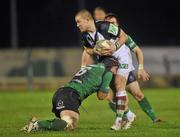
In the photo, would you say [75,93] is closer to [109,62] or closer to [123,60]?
[109,62]

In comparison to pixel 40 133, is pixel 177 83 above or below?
below

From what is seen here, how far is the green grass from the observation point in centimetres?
1215

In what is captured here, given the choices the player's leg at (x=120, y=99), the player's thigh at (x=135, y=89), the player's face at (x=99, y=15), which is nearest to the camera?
the player's leg at (x=120, y=99)

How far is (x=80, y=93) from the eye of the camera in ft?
41.1

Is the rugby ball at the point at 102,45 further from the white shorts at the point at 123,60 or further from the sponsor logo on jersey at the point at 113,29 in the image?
the white shorts at the point at 123,60

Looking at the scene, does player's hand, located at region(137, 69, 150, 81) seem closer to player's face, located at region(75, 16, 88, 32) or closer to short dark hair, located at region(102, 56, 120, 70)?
short dark hair, located at region(102, 56, 120, 70)

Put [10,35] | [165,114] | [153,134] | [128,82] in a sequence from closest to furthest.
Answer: [153,134] → [128,82] → [165,114] → [10,35]

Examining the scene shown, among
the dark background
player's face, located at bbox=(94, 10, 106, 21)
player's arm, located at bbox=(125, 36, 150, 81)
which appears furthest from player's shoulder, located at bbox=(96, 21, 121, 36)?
the dark background

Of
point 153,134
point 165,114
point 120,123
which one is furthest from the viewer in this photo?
point 165,114

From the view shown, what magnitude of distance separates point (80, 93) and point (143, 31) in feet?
99.4

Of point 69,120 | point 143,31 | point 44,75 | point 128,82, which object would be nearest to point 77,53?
point 44,75

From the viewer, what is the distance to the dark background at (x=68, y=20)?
42.5 meters

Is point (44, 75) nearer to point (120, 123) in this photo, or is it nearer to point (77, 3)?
point (77, 3)

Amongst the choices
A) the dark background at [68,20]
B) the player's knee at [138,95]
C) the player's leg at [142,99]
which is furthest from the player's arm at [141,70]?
the dark background at [68,20]
